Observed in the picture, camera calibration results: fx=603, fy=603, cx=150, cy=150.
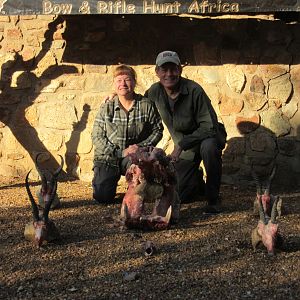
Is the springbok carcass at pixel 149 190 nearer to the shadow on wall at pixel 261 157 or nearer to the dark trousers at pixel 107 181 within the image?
the dark trousers at pixel 107 181

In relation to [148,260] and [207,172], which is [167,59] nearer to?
[207,172]

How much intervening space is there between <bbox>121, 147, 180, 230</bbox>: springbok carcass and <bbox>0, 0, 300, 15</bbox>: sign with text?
167cm

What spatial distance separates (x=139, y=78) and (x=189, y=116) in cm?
A: 140

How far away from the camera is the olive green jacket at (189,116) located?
17.6 ft

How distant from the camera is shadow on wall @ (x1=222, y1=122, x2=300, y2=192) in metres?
6.48

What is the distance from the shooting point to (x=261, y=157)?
6.50 metres

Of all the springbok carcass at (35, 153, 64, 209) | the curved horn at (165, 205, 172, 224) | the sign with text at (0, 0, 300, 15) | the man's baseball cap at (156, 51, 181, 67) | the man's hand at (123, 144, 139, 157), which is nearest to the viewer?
the springbok carcass at (35, 153, 64, 209)

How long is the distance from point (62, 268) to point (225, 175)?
3.09m

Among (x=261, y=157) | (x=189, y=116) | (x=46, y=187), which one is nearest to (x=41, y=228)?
Answer: (x=46, y=187)

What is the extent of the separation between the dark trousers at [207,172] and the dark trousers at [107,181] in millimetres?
549

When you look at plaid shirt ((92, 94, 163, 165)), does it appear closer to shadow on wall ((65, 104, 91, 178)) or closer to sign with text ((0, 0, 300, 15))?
sign with text ((0, 0, 300, 15))

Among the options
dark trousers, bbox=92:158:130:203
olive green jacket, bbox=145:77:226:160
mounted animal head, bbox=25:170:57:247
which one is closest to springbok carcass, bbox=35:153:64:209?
mounted animal head, bbox=25:170:57:247

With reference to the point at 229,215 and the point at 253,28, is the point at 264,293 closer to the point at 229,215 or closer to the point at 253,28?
the point at 229,215

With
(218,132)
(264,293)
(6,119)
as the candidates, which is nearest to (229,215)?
(218,132)
